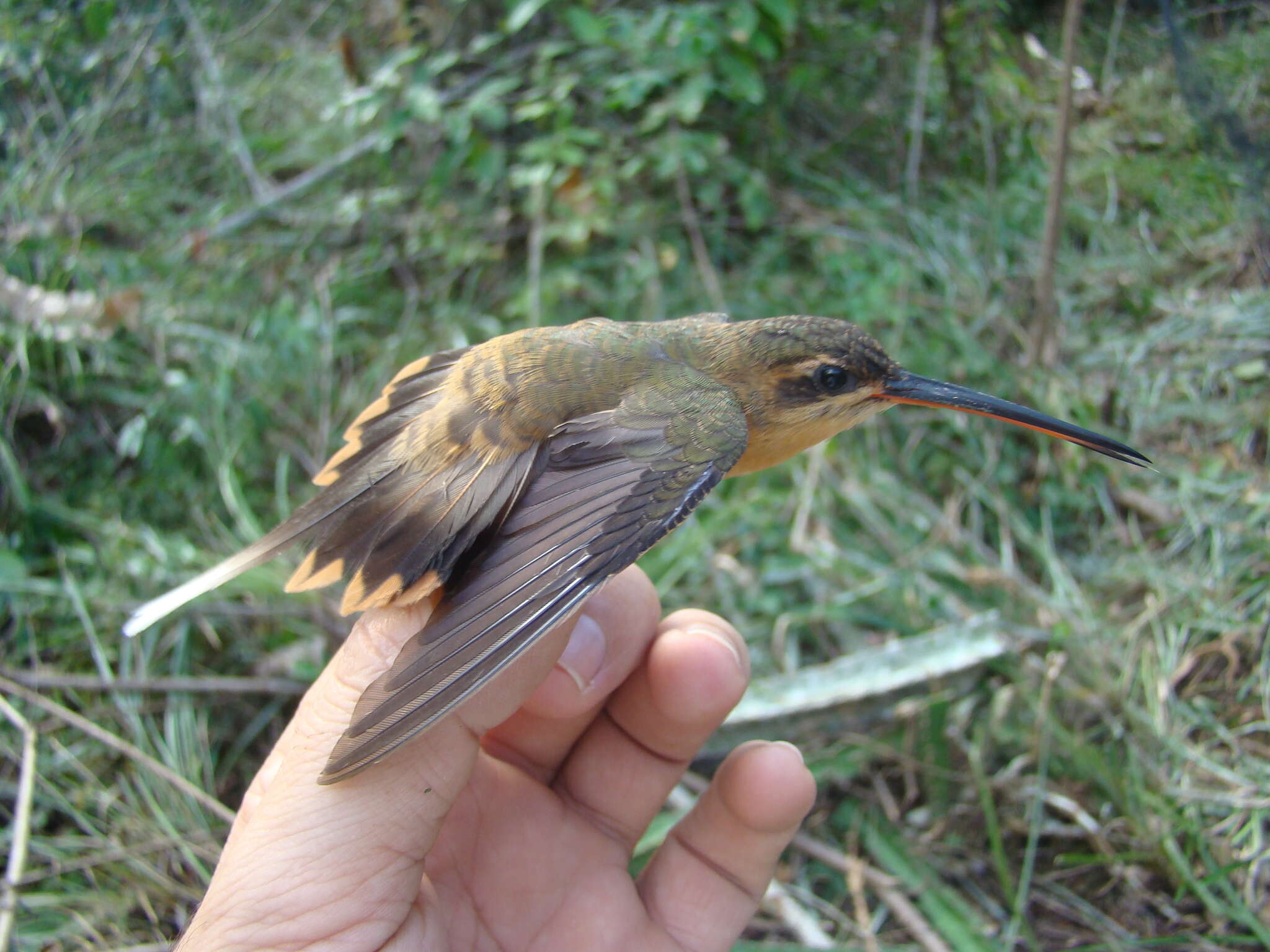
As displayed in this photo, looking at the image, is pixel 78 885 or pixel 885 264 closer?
pixel 78 885

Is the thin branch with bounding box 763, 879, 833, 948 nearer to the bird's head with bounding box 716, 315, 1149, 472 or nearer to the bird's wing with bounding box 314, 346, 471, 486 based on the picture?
the bird's head with bounding box 716, 315, 1149, 472

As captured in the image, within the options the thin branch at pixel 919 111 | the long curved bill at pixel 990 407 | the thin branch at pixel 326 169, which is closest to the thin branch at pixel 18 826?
the long curved bill at pixel 990 407

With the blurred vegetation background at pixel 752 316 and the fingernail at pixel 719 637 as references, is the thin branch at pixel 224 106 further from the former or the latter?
the fingernail at pixel 719 637

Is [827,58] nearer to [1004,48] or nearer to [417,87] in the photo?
[1004,48]

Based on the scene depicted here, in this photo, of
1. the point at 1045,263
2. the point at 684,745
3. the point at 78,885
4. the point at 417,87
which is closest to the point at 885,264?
the point at 1045,263

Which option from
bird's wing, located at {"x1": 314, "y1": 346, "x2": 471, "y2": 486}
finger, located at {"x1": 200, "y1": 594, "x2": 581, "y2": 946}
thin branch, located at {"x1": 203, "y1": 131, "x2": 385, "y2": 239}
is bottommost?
finger, located at {"x1": 200, "y1": 594, "x2": 581, "y2": 946}

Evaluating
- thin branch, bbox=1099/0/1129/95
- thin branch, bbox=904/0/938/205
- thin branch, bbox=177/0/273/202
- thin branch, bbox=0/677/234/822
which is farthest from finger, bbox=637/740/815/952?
thin branch, bbox=177/0/273/202

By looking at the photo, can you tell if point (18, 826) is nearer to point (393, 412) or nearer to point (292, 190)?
point (393, 412)
